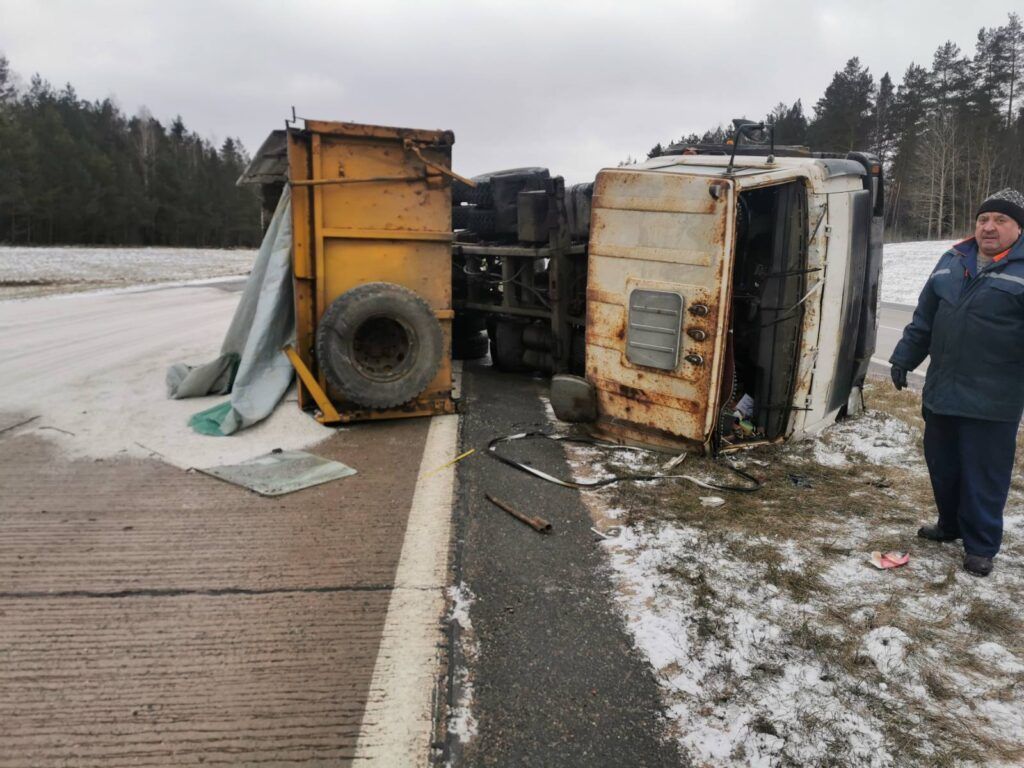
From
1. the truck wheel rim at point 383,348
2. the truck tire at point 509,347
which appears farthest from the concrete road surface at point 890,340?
the truck wheel rim at point 383,348

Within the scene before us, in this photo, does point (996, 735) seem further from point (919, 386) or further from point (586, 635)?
point (919, 386)

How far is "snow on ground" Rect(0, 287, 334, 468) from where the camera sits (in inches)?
201

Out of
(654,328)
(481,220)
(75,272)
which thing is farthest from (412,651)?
(75,272)

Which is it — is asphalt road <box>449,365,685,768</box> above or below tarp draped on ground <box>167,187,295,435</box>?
below

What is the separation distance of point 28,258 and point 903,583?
111 ft

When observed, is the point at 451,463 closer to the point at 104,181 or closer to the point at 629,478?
the point at 629,478

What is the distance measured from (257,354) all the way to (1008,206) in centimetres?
532

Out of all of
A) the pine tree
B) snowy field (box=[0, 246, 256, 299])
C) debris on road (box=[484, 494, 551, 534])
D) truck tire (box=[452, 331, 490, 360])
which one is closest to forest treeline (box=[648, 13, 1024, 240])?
the pine tree

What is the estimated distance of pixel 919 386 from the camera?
800 cm

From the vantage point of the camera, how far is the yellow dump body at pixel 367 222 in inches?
221

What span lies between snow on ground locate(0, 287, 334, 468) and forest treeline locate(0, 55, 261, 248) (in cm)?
4096

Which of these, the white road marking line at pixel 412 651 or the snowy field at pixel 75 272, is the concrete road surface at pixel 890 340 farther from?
the snowy field at pixel 75 272

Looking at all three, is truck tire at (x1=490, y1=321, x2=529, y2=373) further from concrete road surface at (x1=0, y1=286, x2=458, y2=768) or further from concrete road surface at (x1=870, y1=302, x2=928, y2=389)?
concrete road surface at (x1=870, y1=302, x2=928, y2=389)

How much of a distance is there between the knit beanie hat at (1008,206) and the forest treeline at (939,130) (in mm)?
45781
